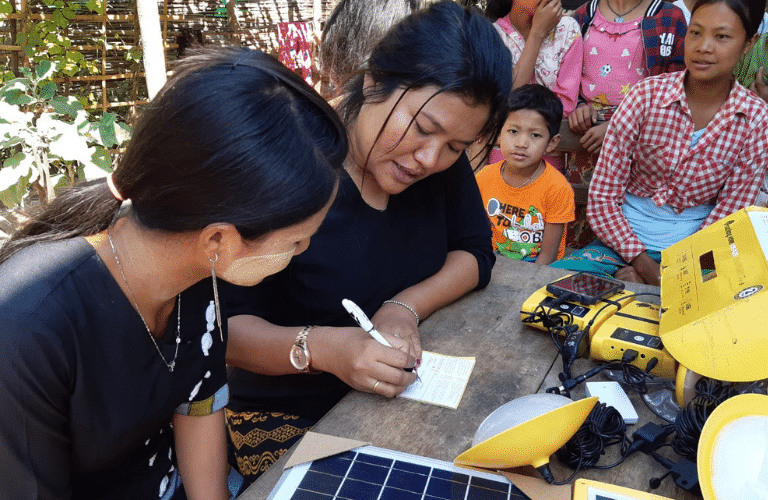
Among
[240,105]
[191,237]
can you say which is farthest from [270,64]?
[191,237]

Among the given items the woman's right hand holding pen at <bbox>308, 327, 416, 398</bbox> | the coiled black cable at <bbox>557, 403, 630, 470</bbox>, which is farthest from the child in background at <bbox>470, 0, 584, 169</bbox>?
the coiled black cable at <bbox>557, 403, 630, 470</bbox>

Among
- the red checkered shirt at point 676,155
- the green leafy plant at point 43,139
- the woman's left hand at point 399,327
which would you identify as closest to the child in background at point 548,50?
the red checkered shirt at point 676,155

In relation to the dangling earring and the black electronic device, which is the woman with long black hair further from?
the black electronic device

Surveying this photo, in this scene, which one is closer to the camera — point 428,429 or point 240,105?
point 240,105

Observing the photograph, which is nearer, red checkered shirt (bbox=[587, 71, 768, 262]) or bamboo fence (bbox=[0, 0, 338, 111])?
red checkered shirt (bbox=[587, 71, 768, 262])

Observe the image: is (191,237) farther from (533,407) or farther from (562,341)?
(562,341)

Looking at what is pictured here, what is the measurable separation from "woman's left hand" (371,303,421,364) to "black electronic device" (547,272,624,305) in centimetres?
37

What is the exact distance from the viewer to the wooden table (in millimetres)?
1000

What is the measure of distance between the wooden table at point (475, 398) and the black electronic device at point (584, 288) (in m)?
0.12

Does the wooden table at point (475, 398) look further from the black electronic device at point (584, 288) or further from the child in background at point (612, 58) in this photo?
the child in background at point (612, 58)

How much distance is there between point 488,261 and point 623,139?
1.08 meters

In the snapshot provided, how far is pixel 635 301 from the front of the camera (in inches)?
59.2

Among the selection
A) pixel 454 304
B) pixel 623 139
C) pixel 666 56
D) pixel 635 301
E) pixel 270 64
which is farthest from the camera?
pixel 666 56

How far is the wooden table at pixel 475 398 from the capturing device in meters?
1.00
